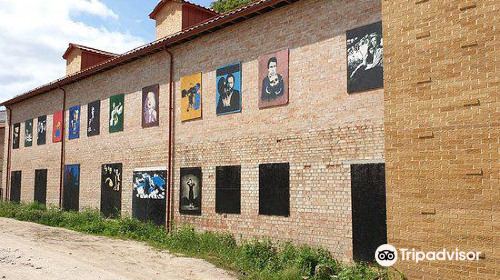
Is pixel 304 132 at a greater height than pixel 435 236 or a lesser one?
greater

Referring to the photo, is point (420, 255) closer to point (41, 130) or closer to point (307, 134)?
point (307, 134)

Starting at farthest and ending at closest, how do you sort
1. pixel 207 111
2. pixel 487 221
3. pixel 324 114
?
1. pixel 207 111
2. pixel 324 114
3. pixel 487 221

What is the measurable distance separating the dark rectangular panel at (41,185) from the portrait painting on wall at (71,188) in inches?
83.3

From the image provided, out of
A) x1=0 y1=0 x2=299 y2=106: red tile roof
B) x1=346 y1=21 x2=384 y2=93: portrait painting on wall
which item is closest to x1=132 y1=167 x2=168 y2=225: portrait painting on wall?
x1=0 y1=0 x2=299 y2=106: red tile roof

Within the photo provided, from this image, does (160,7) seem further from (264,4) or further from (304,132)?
(304,132)

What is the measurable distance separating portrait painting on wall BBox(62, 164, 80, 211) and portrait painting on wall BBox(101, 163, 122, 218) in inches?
85.6

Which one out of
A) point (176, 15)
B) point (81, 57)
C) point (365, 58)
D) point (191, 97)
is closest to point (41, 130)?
point (81, 57)

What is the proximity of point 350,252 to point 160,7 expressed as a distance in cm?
1254

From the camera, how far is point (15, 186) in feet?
76.8

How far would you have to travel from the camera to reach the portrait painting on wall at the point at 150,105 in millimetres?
A: 14664

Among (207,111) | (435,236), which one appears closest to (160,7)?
(207,111)

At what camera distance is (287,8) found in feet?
35.9

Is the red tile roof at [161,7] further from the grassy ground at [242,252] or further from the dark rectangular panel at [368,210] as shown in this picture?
the dark rectangular panel at [368,210]

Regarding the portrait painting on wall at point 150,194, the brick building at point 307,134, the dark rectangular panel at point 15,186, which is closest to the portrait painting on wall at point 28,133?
the dark rectangular panel at point 15,186
